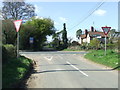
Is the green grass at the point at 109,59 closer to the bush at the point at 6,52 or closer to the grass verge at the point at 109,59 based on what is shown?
the grass verge at the point at 109,59

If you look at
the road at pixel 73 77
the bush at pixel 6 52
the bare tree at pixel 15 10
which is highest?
the bare tree at pixel 15 10

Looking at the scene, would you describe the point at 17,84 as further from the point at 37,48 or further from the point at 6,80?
the point at 37,48

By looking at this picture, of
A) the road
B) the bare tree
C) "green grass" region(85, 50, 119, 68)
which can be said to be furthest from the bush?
the bare tree

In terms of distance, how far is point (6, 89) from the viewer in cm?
756

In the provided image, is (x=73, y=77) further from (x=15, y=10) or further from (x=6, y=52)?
(x=15, y=10)

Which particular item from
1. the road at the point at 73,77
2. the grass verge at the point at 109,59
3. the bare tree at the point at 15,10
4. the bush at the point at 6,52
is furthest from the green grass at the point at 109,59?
the bare tree at the point at 15,10

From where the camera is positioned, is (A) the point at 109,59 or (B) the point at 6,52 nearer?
(B) the point at 6,52

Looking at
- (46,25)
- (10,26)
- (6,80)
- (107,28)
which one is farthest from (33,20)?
(6,80)

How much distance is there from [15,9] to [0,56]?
46087mm

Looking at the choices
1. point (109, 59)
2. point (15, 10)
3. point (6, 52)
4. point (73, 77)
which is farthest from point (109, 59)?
point (15, 10)

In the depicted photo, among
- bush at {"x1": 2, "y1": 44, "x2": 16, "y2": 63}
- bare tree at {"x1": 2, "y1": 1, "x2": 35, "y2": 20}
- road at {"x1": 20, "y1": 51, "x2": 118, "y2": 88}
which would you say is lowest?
road at {"x1": 20, "y1": 51, "x2": 118, "y2": 88}

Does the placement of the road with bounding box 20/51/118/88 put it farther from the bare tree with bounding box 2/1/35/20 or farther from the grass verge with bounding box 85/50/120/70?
the bare tree with bounding box 2/1/35/20

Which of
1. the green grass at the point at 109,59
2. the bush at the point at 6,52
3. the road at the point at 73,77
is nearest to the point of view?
the road at the point at 73,77

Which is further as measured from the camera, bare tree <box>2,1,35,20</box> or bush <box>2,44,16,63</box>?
bare tree <box>2,1,35,20</box>
